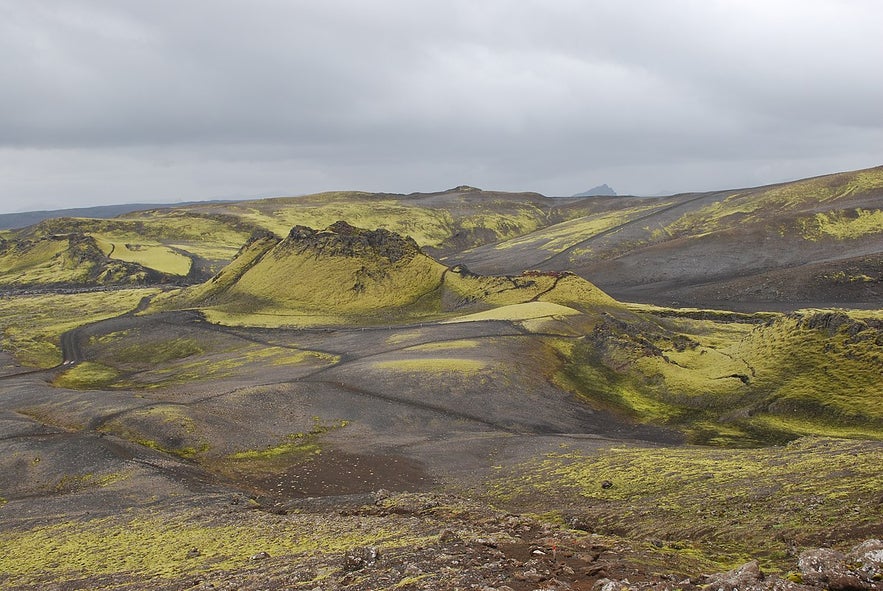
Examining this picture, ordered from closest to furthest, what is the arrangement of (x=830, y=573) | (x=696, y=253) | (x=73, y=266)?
1. (x=830, y=573)
2. (x=696, y=253)
3. (x=73, y=266)

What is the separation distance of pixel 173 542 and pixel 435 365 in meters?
33.6

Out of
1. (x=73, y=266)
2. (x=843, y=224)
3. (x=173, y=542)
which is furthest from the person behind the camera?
(x=73, y=266)

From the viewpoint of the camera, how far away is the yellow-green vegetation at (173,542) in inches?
773

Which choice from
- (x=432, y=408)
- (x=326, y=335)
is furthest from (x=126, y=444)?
(x=326, y=335)

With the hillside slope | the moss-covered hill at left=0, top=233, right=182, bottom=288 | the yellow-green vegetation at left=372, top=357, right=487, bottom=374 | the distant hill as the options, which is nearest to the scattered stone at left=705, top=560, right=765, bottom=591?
the yellow-green vegetation at left=372, top=357, right=487, bottom=374

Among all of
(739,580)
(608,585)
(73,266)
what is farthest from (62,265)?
(739,580)

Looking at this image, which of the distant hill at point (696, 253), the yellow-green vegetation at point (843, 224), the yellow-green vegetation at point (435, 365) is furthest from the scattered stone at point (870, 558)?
the yellow-green vegetation at point (843, 224)

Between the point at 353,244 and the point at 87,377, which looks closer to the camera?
the point at 87,377

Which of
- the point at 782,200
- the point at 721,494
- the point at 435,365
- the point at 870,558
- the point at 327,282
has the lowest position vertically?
the point at 435,365

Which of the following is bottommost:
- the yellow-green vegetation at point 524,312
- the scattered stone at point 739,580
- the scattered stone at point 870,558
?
the yellow-green vegetation at point 524,312

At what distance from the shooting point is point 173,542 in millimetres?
22328

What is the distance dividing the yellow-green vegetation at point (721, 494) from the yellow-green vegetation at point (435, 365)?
67.0ft

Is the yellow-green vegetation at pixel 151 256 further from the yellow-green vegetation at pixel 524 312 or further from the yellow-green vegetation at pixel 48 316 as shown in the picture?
the yellow-green vegetation at pixel 524 312

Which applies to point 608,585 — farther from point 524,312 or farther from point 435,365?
point 524,312
